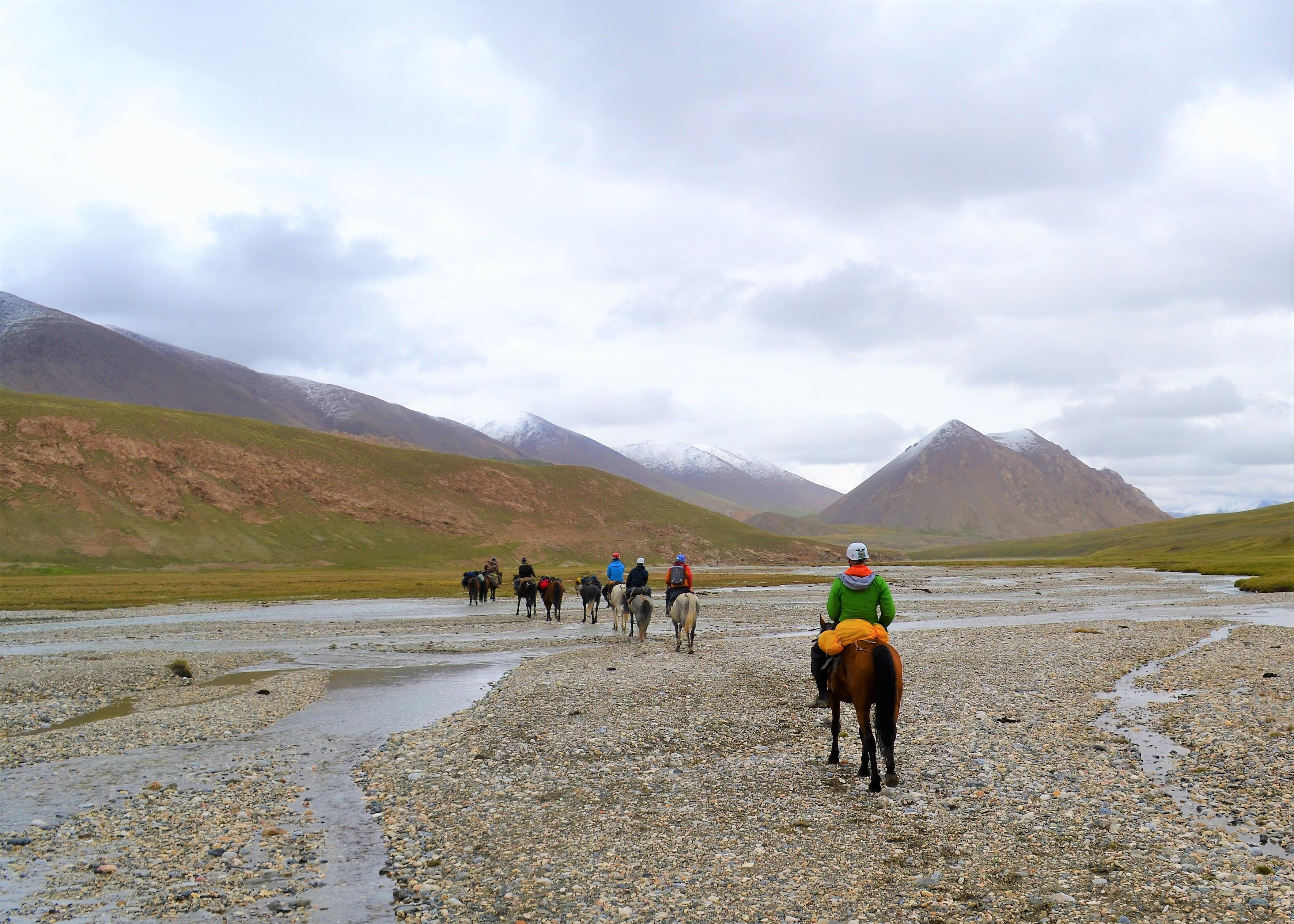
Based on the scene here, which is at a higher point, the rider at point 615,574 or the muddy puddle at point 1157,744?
the rider at point 615,574

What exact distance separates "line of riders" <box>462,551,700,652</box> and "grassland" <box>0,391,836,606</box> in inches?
1056

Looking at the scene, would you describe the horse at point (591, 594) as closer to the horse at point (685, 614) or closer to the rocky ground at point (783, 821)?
the horse at point (685, 614)

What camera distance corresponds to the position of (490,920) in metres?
8.10

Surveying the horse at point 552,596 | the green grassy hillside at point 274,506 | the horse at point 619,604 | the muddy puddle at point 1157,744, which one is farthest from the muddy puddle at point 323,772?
the green grassy hillside at point 274,506

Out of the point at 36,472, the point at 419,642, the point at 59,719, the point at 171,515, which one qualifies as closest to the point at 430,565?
the point at 171,515

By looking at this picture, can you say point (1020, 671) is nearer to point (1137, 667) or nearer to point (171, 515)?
point (1137, 667)

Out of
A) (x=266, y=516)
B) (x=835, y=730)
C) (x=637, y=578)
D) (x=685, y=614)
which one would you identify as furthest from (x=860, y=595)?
(x=266, y=516)

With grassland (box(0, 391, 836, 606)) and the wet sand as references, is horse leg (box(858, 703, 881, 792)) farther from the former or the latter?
grassland (box(0, 391, 836, 606))

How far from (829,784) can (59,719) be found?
17561 millimetres

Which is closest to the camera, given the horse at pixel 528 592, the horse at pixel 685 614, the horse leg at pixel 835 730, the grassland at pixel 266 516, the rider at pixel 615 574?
the horse leg at pixel 835 730

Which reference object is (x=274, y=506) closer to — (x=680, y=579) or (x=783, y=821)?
(x=680, y=579)

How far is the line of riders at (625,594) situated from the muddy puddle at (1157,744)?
12.8 metres

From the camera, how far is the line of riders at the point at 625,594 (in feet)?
93.0

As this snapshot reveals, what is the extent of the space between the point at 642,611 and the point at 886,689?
20340mm
